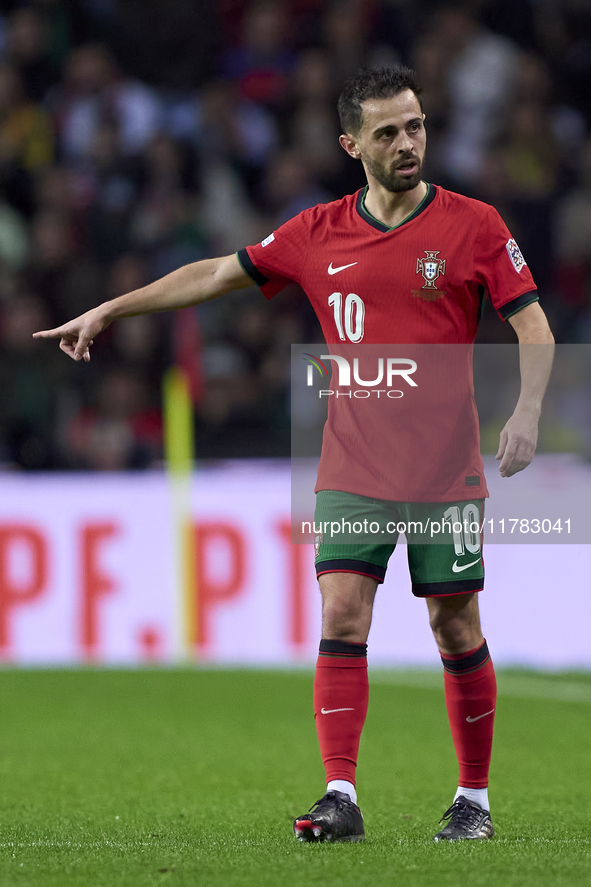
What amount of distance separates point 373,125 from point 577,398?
463cm

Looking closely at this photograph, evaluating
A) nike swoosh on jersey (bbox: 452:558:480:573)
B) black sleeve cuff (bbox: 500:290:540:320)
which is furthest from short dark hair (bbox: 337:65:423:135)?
nike swoosh on jersey (bbox: 452:558:480:573)

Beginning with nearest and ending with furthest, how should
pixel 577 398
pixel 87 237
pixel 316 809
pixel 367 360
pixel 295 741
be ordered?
pixel 316 809 → pixel 367 360 → pixel 295 741 → pixel 577 398 → pixel 87 237

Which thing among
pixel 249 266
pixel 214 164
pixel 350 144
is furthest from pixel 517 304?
pixel 214 164

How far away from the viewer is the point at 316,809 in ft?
11.4

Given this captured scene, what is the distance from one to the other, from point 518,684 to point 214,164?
16.2 ft

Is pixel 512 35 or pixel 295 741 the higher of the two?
pixel 512 35

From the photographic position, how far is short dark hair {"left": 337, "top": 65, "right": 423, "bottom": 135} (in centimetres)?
366

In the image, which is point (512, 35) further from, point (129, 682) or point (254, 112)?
point (129, 682)

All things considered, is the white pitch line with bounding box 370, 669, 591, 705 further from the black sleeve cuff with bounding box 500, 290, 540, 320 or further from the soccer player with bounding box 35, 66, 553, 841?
the black sleeve cuff with bounding box 500, 290, 540, 320

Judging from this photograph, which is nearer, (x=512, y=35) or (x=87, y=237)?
(x=87, y=237)

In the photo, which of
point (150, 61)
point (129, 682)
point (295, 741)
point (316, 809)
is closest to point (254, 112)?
point (150, 61)

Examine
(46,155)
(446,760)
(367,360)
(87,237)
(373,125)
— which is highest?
(46,155)

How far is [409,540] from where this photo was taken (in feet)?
12.0

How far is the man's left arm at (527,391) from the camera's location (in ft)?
11.2
